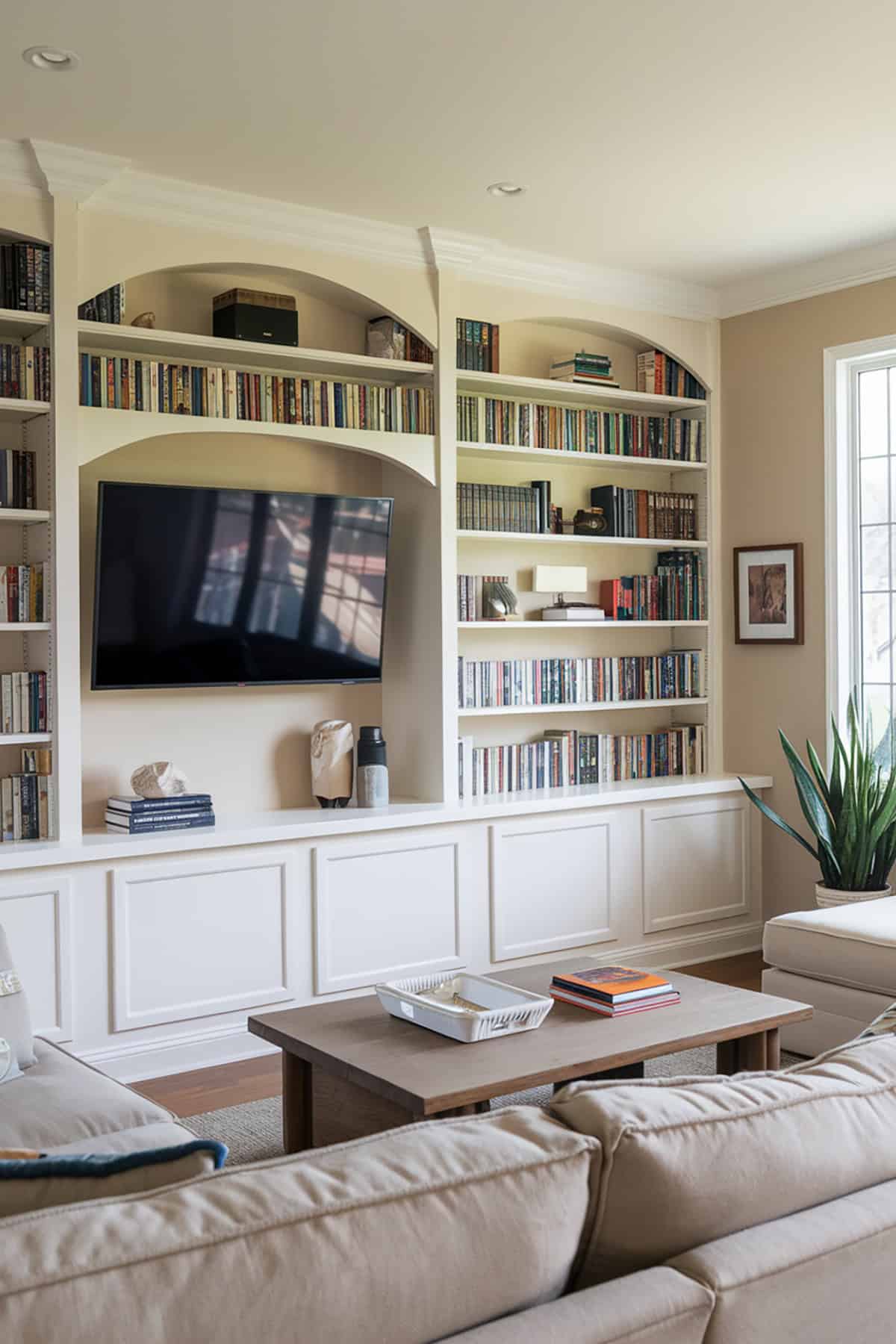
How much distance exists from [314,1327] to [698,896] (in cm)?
450

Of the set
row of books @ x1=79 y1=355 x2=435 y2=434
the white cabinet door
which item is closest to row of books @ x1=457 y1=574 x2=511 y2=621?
row of books @ x1=79 y1=355 x2=435 y2=434

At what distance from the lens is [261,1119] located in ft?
11.7

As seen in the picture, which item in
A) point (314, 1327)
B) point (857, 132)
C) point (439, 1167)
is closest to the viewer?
point (314, 1327)

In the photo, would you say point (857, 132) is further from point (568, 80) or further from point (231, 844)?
point (231, 844)

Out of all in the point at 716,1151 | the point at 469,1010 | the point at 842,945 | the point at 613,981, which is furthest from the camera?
the point at 842,945

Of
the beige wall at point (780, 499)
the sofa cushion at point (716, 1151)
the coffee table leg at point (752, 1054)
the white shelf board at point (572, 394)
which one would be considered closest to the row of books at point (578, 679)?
the beige wall at point (780, 499)

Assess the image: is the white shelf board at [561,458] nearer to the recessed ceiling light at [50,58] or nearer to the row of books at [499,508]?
the row of books at [499,508]

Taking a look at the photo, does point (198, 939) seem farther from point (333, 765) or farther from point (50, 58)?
point (50, 58)

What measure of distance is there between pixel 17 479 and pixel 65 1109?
217 cm

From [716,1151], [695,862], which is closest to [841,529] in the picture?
[695,862]

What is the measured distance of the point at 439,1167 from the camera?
1.15 metres

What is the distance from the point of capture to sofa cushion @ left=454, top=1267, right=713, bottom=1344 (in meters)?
Answer: 1.08

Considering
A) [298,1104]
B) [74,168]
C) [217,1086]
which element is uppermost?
[74,168]

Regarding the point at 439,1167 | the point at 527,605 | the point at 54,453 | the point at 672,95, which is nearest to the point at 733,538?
the point at 527,605
